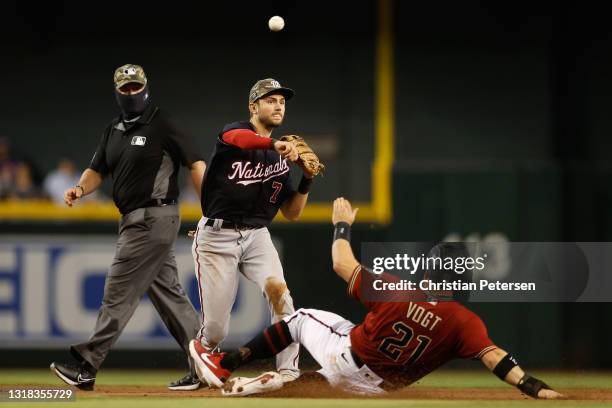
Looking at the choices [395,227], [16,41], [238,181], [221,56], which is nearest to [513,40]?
[221,56]

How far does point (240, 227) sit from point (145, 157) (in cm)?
72

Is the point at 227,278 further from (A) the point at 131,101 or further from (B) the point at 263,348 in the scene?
(A) the point at 131,101

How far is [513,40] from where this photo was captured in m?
13.9

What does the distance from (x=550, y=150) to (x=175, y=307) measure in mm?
7896

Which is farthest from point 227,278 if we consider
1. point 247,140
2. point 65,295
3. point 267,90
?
point 65,295

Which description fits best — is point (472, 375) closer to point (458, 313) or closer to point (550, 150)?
point (458, 313)

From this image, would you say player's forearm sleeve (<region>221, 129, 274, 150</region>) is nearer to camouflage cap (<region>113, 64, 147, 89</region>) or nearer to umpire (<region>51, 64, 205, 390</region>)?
umpire (<region>51, 64, 205, 390</region>)

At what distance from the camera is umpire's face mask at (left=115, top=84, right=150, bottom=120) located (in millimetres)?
6770

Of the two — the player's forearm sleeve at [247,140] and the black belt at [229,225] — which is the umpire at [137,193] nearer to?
the black belt at [229,225]

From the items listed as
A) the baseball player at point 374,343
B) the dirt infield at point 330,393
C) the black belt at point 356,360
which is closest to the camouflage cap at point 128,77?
the baseball player at point 374,343

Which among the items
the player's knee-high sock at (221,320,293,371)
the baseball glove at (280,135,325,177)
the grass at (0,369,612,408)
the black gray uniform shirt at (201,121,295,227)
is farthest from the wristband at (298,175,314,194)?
the grass at (0,369,612,408)

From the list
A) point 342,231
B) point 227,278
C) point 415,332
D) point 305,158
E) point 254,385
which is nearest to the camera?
point 415,332

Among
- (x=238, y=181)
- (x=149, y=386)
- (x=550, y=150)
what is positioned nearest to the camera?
(x=238, y=181)

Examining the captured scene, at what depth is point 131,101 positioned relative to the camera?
6781mm
